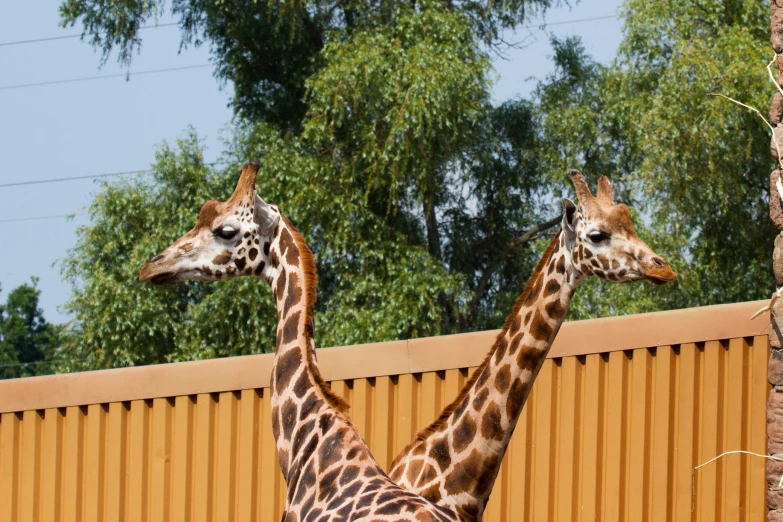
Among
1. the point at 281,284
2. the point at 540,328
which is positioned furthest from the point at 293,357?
the point at 540,328

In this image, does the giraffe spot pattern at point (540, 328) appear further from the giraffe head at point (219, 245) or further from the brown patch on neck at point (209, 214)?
the brown patch on neck at point (209, 214)

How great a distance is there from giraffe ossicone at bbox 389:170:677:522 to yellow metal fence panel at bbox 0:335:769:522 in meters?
1.26

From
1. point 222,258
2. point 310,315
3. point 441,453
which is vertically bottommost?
point 441,453

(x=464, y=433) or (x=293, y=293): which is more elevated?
(x=293, y=293)

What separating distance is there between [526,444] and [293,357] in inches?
69.4

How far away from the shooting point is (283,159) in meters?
14.4

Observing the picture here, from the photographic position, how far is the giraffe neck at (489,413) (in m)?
4.46

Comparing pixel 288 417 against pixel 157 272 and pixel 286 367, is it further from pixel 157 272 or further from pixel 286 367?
pixel 157 272

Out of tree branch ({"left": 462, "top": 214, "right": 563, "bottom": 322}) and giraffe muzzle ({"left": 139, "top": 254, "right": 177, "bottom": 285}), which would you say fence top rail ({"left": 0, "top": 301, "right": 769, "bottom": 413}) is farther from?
tree branch ({"left": 462, "top": 214, "right": 563, "bottom": 322})

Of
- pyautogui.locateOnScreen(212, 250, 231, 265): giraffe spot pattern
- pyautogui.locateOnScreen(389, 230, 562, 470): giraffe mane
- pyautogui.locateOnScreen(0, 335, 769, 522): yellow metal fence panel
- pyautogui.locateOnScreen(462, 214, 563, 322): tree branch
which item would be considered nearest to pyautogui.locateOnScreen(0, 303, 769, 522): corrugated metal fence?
pyautogui.locateOnScreen(0, 335, 769, 522): yellow metal fence panel

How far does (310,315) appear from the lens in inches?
184

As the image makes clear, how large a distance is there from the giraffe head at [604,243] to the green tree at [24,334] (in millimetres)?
36008

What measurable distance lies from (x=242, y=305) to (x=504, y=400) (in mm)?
9946

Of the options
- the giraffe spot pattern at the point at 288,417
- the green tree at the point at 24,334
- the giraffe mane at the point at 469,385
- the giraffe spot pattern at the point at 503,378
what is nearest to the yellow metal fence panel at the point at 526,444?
the giraffe mane at the point at 469,385
